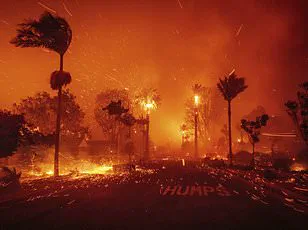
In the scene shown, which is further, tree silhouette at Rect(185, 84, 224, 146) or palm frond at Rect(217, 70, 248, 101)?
tree silhouette at Rect(185, 84, 224, 146)

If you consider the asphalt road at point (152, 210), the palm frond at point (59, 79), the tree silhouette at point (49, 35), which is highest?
the tree silhouette at point (49, 35)

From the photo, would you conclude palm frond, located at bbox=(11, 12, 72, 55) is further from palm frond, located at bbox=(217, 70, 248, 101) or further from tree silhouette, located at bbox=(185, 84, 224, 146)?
tree silhouette, located at bbox=(185, 84, 224, 146)

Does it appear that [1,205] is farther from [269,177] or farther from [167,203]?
[269,177]

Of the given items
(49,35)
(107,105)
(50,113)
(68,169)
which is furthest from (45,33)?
(107,105)

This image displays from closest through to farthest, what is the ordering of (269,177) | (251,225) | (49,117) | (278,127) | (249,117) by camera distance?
(251,225) → (269,177) → (49,117) → (278,127) → (249,117)

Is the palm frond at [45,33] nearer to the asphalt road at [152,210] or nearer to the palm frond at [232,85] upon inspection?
the asphalt road at [152,210]

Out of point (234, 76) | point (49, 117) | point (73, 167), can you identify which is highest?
point (234, 76)

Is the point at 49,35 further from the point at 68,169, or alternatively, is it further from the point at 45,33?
the point at 68,169

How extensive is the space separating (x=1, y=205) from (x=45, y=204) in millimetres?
1761

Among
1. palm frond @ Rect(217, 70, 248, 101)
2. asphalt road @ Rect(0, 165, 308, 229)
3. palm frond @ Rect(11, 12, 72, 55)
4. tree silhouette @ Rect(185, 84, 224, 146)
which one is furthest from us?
tree silhouette @ Rect(185, 84, 224, 146)

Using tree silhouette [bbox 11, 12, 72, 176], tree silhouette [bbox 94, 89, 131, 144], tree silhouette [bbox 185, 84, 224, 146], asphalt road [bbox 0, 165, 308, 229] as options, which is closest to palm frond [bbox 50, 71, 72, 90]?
tree silhouette [bbox 11, 12, 72, 176]

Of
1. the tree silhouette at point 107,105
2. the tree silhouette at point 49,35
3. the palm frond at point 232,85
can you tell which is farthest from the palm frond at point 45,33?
the tree silhouette at point 107,105

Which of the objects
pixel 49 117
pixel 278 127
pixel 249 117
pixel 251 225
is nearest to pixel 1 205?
pixel 251 225

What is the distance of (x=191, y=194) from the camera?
51.8 ft
